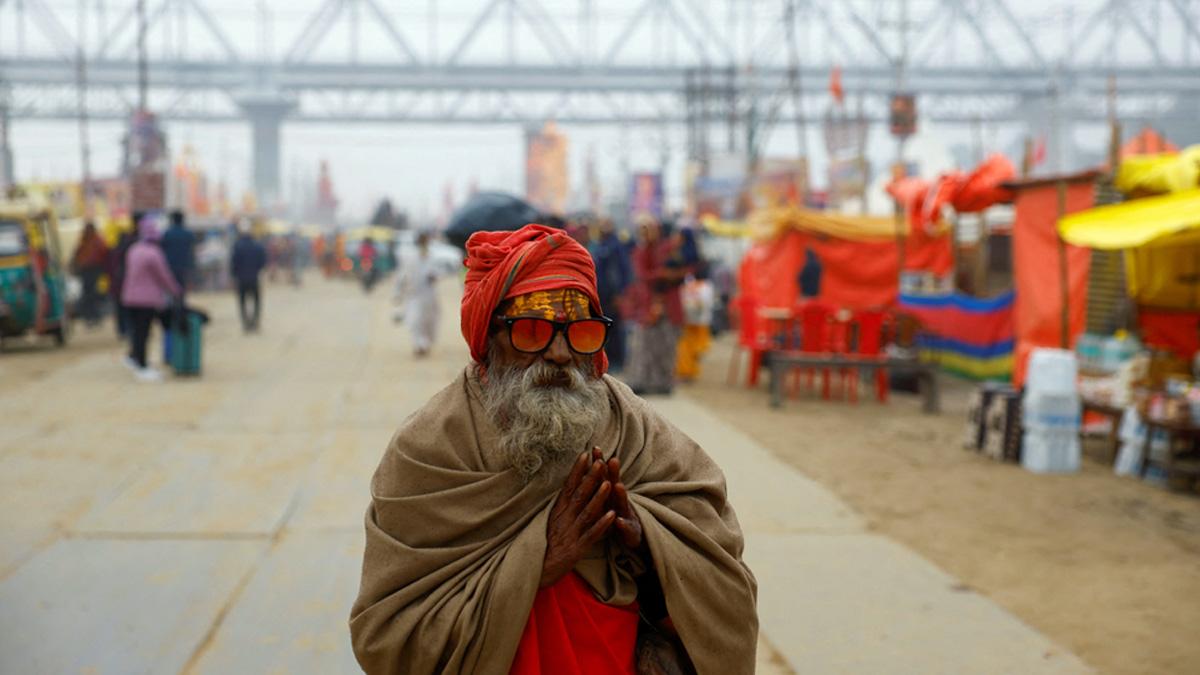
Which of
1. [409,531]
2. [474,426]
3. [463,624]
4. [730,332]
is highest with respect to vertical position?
[474,426]

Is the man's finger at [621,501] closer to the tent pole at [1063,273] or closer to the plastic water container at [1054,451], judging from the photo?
the plastic water container at [1054,451]

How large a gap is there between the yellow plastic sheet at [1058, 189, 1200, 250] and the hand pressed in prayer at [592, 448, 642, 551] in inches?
Answer: 237

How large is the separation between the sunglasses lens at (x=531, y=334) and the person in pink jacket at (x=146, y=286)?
11.6 m

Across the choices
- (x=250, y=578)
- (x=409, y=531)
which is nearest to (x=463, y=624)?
(x=409, y=531)

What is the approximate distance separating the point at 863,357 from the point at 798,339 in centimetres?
74

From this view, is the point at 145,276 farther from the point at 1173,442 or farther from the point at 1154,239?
the point at 1173,442

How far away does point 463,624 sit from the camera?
2309 mm

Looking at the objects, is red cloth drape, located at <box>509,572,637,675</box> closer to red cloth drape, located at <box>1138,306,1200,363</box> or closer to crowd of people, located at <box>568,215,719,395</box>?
red cloth drape, located at <box>1138,306,1200,363</box>

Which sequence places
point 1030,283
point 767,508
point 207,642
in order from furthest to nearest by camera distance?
point 1030,283
point 767,508
point 207,642

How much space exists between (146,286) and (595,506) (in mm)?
11865

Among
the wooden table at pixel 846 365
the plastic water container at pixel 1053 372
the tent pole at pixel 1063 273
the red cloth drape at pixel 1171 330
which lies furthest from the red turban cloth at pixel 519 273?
the wooden table at pixel 846 365

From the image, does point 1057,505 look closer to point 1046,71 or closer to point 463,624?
point 463,624

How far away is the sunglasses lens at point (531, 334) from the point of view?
7.91 ft

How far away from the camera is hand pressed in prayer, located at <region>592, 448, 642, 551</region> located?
2305mm
